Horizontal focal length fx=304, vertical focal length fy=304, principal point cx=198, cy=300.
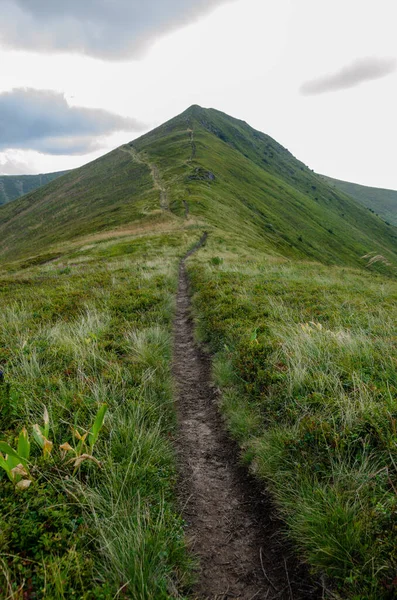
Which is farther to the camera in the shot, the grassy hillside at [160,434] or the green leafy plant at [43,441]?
the green leafy plant at [43,441]

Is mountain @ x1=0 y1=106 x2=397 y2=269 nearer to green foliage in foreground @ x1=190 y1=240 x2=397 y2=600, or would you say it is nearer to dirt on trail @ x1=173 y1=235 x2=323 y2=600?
green foliage in foreground @ x1=190 y1=240 x2=397 y2=600

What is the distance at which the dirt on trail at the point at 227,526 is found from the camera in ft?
9.40

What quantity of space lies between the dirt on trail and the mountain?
1597 inches

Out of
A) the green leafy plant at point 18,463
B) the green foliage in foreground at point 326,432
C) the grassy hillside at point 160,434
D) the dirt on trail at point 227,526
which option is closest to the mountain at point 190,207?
the grassy hillside at point 160,434

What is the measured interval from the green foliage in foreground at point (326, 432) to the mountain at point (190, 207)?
3861 centimetres

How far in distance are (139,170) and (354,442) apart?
115873 mm

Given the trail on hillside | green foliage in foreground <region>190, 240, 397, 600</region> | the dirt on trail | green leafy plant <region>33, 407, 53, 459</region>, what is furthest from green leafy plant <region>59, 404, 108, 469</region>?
the trail on hillside

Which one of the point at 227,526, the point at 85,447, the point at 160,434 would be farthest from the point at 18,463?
the point at 227,526

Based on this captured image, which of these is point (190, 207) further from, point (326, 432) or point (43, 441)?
point (43, 441)

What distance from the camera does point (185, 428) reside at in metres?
5.39

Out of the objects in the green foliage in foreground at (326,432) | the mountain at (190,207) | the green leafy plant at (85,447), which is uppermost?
the mountain at (190,207)

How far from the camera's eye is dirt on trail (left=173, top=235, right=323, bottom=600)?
2.87m

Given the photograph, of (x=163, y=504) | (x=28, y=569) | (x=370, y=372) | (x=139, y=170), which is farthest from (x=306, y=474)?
(x=139, y=170)

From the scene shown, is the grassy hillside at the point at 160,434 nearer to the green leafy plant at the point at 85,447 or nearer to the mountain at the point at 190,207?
the green leafy plant at the point at 85,447
